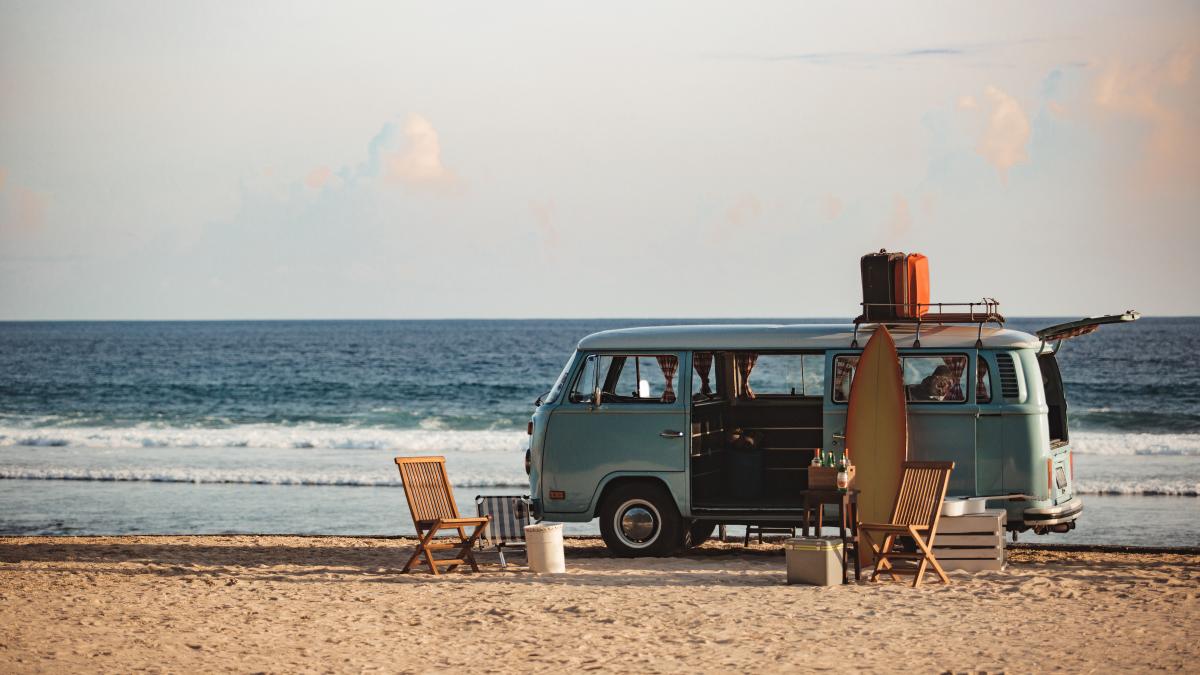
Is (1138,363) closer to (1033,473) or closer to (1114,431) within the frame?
(1114,431)

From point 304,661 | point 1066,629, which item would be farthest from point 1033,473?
point 304,661

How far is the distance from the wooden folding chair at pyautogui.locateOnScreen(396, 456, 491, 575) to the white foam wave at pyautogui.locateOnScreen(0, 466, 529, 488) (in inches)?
376

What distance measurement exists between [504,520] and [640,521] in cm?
121

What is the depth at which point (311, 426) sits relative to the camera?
3794 cm

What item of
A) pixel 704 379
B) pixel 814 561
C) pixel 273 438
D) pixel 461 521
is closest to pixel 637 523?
pixel 704 379

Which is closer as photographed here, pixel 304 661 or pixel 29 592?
pixel 304 661

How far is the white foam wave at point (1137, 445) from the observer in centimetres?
2733

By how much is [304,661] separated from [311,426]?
98.7ft

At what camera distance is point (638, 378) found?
12.4 m

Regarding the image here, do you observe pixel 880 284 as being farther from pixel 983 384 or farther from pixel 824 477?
pixel 824 477

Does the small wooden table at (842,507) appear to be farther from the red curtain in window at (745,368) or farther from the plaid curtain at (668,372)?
the red curtain in window at (745,368)

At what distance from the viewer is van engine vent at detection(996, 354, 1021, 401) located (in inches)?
451

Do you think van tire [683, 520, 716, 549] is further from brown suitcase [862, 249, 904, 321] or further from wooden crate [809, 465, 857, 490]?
brown suitcase [862, 249, 904, 321]

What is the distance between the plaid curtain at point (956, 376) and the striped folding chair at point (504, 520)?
12.2 ft
